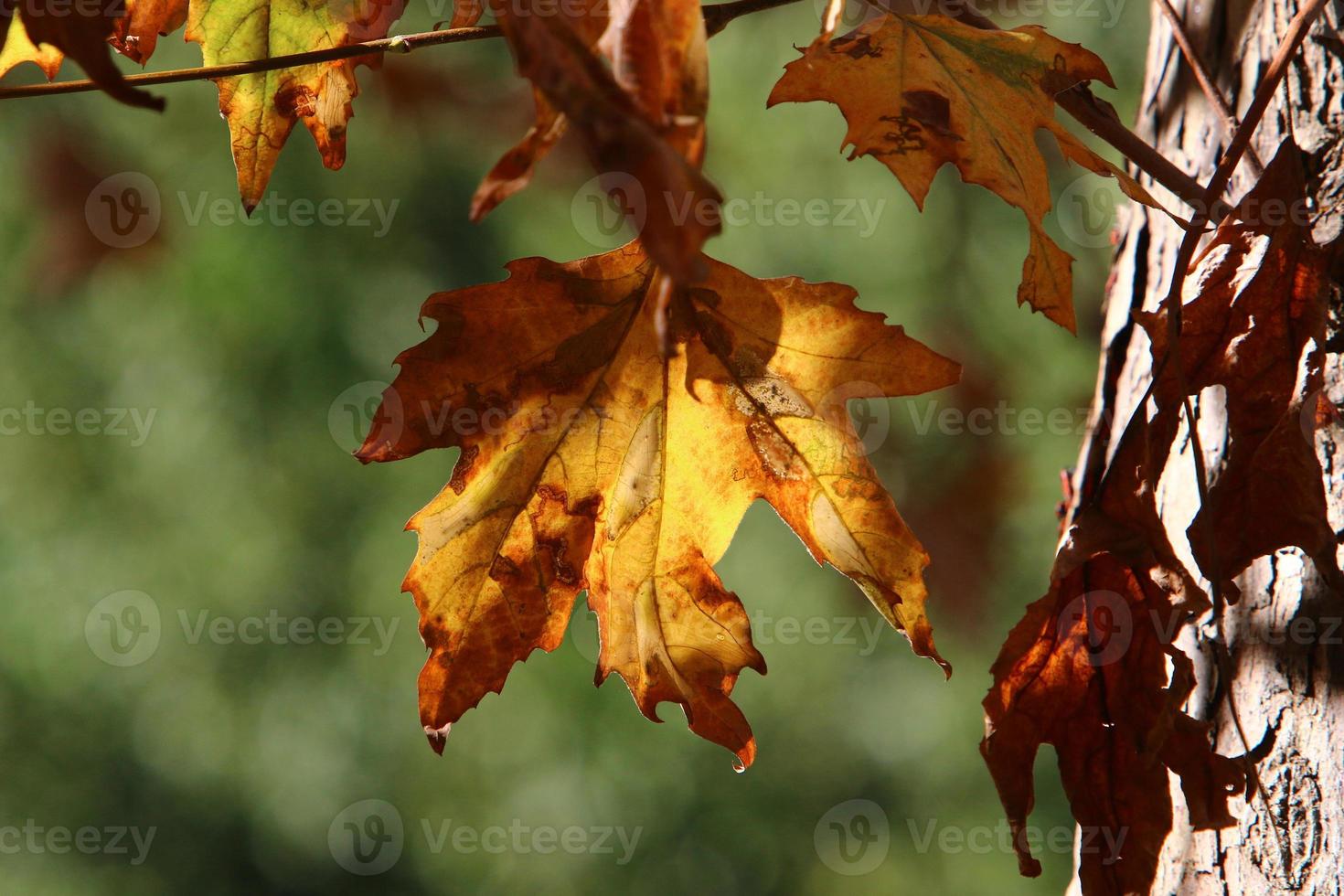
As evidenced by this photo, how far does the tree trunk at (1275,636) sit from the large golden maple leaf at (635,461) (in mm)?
208

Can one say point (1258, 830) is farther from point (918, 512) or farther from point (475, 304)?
point (918, 512)

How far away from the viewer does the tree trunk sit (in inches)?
20.1

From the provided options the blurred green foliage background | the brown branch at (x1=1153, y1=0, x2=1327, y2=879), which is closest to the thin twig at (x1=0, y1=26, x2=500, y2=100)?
the brown branch at (x1=1153, y1=0, x2=1327, y2=879)

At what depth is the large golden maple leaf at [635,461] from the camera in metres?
0.47

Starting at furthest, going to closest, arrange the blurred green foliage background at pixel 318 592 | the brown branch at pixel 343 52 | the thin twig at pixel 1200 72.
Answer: the blurred green foliage background at pixel 318 592 → the thin twig at pixel 1200 72 → the brown branch at pixel 343 52

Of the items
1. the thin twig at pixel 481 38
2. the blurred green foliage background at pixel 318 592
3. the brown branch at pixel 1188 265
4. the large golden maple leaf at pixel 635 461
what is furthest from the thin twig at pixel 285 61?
the blurred green foliage background at pixel 318 592

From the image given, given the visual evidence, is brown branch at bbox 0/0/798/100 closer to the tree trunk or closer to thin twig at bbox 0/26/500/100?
thin twig at bbox 0/26/500/100

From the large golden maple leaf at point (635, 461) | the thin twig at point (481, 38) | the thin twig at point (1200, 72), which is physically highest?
the thin twig at point (1200, 72)

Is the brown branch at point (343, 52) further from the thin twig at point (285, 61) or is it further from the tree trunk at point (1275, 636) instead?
the tree trunk at point (1275, 636)

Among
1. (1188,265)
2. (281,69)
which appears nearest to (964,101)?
(1188,265)

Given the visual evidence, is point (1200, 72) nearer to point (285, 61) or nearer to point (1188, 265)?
point (1188, 265)

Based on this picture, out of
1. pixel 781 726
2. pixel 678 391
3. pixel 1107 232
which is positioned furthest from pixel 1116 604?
pixel 781 726

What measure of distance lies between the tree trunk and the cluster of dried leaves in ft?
0.23

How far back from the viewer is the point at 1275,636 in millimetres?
539
